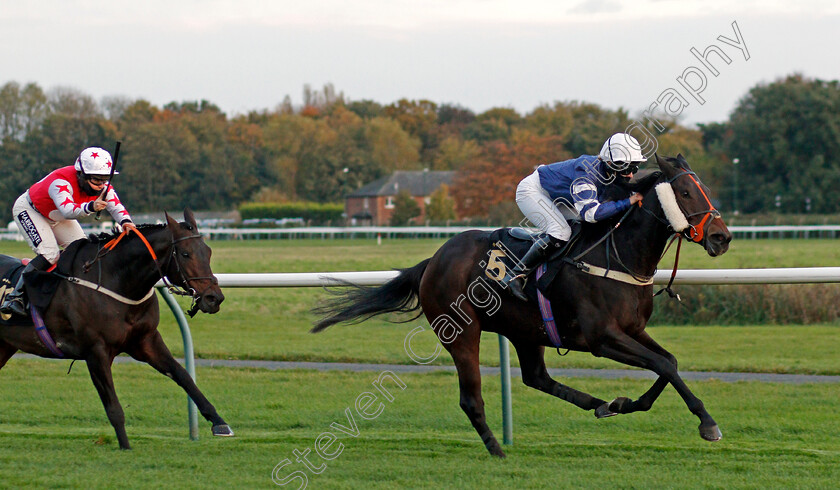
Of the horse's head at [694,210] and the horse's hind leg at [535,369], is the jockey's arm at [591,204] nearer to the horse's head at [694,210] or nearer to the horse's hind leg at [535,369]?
the horse's head at [694,210]

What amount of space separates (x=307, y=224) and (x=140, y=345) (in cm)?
5648

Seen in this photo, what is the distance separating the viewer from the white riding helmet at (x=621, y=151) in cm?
493

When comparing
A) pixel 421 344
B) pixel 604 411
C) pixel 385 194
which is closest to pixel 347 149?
pixel 385 194

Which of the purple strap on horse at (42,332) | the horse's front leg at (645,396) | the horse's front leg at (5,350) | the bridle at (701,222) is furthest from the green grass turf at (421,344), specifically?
the bridle at (701,222)

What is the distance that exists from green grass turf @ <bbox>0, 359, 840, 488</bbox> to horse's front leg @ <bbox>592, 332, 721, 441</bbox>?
9.9 inches

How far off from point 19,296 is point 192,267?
3.90ft

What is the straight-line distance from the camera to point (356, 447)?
5.24 meters

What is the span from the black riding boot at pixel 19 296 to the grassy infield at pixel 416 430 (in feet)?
2.56

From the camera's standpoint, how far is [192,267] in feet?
16.7

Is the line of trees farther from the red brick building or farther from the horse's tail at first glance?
the horse's tail

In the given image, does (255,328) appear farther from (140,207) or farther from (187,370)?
(140,207)

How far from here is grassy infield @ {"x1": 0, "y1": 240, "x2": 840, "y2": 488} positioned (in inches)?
176

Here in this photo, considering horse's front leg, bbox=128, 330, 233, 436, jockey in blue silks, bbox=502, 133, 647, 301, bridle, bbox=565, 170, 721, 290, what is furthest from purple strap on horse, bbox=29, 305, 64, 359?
bridle, bbox=565, 170, 721, 290

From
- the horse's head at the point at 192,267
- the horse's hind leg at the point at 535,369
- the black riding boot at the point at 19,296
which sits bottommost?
the horse's hind leg at the point at 535,369
